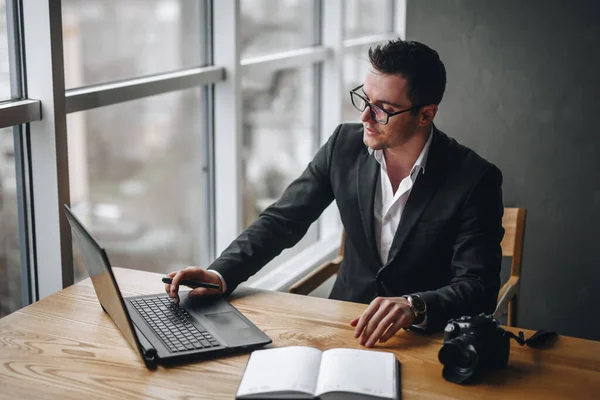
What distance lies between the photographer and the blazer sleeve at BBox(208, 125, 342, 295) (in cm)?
207

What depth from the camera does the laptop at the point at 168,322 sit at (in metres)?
1.54

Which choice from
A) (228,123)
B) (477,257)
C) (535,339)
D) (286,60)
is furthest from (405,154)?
(286,60)

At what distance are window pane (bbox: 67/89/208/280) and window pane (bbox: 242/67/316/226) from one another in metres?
0.37

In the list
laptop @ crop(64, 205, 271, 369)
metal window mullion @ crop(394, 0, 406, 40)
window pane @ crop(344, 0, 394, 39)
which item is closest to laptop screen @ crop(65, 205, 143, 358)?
laptop @ crop(64, 205, 271, 369)

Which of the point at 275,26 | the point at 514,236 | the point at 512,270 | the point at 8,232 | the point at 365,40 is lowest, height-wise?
the point at 512,270

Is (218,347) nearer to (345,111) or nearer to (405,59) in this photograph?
(405,59)

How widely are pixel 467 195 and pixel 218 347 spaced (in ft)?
2.73

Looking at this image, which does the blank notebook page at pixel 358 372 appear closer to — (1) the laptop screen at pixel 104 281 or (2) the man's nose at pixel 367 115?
(1) the laptop screen at pixel 104 281

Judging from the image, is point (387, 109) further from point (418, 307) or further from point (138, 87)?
point (138, 87)

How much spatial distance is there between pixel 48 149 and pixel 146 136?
26.0 inches

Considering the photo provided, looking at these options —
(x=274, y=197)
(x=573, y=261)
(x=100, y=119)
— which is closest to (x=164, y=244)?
(x=100, y=119)

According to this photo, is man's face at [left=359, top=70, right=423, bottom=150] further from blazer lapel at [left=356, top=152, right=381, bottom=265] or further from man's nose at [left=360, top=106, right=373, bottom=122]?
blazer lapel at [left=356, top=152, right=381, bottom=265]

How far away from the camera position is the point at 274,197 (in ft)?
11.9

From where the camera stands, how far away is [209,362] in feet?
5.16
